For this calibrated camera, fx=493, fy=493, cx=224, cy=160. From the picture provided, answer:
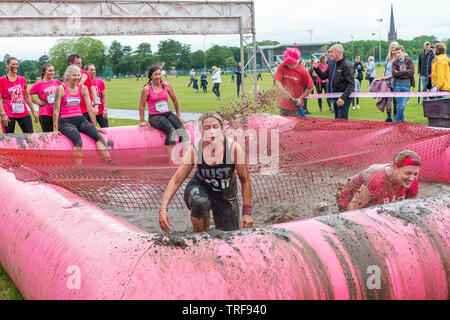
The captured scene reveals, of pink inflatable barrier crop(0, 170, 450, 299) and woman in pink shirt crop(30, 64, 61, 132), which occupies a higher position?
woman in pink shirt crop(30, 64, 61, 132)

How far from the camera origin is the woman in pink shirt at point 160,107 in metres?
7.16

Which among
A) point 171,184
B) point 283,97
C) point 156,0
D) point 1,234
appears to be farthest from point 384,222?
point 156,0

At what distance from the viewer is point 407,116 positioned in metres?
11.6

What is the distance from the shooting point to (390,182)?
145 inches

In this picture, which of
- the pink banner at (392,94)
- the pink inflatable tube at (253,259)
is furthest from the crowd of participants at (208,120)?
the pink inflatable tube at (253,259)

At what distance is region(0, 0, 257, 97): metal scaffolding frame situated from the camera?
11141 millimetres

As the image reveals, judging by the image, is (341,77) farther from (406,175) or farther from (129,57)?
(129,57)

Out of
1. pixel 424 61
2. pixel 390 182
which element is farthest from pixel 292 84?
pixel 424 61

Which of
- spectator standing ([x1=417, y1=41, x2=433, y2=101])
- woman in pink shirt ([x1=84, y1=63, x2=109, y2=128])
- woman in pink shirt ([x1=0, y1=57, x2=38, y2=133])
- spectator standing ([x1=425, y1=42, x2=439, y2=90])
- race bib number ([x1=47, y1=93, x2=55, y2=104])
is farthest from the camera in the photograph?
spectator standing ([x1=417, y1=41, x2=433, y2=101])

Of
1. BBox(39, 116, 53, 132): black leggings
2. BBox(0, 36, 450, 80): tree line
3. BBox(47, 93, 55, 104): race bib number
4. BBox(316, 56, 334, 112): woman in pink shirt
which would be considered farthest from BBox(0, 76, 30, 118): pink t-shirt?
BBox(0, 36, 450, 80): tree line

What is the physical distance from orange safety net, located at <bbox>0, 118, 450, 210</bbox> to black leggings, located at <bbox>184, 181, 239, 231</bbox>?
94 centimetres

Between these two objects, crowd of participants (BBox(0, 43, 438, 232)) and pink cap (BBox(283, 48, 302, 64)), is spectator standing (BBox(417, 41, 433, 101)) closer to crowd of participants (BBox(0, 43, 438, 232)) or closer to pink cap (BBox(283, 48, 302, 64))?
crowd of participants (BBox(0, 43, 438, 232))
